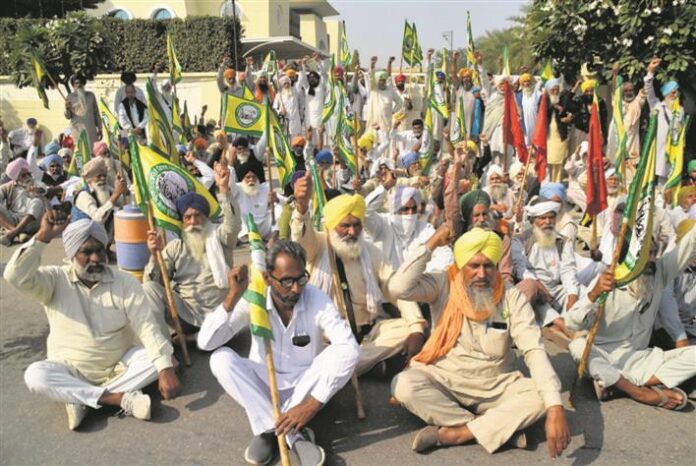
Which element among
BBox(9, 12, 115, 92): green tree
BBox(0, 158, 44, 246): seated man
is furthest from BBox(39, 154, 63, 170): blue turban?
BBox(9, 12, 115, 92): green tree

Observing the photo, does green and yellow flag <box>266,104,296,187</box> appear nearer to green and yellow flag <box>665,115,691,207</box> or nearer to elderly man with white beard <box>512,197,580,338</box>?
elderly man with white beard <box>512,197,580,338</box>

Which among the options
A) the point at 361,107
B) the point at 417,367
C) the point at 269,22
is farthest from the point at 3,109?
the point at 417,367

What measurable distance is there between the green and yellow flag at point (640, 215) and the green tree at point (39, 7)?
28.8m

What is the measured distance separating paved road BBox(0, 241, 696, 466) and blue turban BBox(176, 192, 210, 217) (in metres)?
1.41

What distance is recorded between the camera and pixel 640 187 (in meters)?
3.80

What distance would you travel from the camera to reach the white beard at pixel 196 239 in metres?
4.96

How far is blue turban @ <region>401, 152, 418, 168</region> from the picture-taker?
28.2 ft

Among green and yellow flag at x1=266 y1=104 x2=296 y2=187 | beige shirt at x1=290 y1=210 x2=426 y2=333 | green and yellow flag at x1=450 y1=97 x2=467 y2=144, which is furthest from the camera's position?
green and yellow flag at x1=450 y1=97 x2=467 y2=144

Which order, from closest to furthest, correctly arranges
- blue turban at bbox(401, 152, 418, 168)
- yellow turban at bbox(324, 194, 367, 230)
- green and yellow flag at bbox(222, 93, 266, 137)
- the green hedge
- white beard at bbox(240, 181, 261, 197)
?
1. yellow turban at bbox(324, 194, 367, 230)
2. green and yellow flag at bbox(222, 93, 266, 137)
3. white beard at bbox(240, 181, 261, 197)
4. blue turban at bbox(401, 152, 418, 168)
5. the green hedge

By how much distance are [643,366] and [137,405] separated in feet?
10.7

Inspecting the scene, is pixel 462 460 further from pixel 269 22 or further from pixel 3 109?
pixel 269 22

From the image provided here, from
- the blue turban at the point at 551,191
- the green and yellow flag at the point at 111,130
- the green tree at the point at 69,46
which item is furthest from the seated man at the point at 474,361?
the green tree at the point at 69,46

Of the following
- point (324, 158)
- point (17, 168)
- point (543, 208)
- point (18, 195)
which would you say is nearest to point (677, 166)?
point (543, 208)

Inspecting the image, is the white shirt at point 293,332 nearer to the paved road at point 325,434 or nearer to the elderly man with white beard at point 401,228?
the paved road at point 325,434
